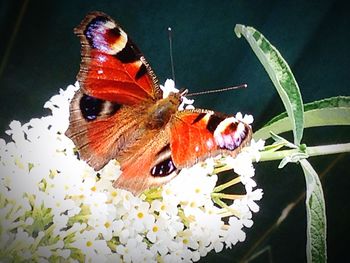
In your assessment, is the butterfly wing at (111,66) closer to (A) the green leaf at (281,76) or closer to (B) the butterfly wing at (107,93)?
(B) the butterfly wing at (107,93)

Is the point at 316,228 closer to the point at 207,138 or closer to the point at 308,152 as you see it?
the point at 308,152

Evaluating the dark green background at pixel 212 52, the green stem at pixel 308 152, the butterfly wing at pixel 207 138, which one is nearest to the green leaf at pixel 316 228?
the green stem at pixel 308 152

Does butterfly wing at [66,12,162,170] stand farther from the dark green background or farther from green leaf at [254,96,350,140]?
the dark green background

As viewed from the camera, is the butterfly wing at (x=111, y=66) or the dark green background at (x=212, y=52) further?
the dark green background at (x=212, y=52)

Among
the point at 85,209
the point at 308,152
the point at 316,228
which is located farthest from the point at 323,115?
the point at 85,209

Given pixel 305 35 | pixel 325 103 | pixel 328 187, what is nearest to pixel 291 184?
pixel 328 187

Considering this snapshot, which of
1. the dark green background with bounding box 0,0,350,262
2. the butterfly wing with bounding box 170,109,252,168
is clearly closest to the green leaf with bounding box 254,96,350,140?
the butterfly wing with bounding box 170,109,252,168
